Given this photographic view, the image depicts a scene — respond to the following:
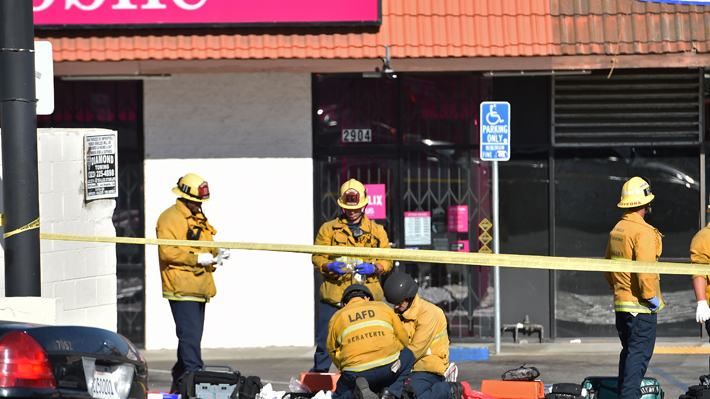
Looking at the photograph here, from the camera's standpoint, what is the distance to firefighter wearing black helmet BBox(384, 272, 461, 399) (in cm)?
639

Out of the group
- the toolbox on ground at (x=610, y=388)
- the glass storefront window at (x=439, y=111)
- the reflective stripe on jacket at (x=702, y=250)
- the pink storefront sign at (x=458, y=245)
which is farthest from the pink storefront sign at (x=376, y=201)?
the reflective stripe on jacket at (x=702, y=250)

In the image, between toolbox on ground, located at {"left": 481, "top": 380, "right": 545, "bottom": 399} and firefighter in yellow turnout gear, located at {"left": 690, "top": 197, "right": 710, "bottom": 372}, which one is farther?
firefighter in yellow turnout gear, located at {"left": 690, "top": 197, "right": 710, "bottom": 372}

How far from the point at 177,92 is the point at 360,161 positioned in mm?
2317

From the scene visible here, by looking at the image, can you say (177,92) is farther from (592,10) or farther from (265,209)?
(592,10)

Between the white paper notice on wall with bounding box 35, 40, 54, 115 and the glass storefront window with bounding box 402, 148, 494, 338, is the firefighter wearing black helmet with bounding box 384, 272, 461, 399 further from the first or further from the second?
the glass storefront window with bounding box 402, 148, 494, 338

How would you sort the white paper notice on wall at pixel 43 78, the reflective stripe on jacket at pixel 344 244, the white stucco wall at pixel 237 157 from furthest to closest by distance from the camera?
the white stucco wall at pixel 237 157 → the reflective stripe on jacket at pixel 344 244 → the white paper notice on wall at pixel 43 78

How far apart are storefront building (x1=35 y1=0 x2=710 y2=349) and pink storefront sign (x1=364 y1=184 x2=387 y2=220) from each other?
0.05m

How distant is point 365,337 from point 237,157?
508 centimetres

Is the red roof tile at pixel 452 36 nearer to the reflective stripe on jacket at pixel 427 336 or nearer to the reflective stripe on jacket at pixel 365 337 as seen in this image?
the reflective stripe on jacket at pixel 427 336

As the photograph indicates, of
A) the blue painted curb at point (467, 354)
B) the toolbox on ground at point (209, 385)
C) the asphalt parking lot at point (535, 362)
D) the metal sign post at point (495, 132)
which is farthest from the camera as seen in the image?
Result: the blue painted curb at point (467, 354)

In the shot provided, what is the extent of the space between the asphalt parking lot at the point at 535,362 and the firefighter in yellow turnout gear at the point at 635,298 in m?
1.27

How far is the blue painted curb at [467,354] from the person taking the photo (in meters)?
9.72

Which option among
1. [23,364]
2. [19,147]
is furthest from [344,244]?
[23,364]

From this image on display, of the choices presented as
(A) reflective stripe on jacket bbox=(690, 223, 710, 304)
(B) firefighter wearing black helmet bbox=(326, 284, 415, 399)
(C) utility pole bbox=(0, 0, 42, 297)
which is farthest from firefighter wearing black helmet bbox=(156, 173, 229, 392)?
(A) reflective stripe on jacket bbox=(690, 223, 710, 304)
